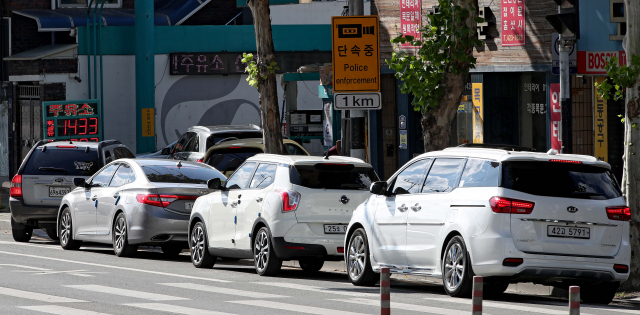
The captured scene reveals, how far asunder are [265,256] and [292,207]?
2.83 feet

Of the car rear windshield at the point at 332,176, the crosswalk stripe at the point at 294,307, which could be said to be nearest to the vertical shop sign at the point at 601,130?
the car rear windshield at the point at 332,176

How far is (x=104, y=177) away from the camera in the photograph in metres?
16.6

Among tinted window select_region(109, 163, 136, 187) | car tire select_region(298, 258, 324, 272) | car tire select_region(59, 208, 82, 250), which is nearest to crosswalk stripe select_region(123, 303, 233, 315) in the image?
car tire select_region(298, 258, 324, 272)

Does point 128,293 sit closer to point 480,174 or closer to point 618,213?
point 480,174

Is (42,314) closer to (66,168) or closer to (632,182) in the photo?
(632,182)

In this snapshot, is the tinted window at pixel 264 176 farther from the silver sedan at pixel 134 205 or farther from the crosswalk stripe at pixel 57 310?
the crosswalk stripe at pixel 57 310

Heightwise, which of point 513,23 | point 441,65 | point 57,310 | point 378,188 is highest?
point 513,23

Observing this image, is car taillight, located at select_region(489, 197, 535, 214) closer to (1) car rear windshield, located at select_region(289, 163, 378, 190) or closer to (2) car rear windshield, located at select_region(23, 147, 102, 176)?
(1) car rear windshield, located at select_region(289, 163, 378, 190)

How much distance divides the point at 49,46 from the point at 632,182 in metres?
25.5

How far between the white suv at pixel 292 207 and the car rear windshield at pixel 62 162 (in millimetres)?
5363

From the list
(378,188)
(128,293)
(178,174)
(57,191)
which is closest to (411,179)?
(378,188)

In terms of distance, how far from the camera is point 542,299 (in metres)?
11.2

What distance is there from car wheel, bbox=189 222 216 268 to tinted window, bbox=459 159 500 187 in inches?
186

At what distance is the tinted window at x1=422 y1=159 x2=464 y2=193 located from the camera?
10.9 m
